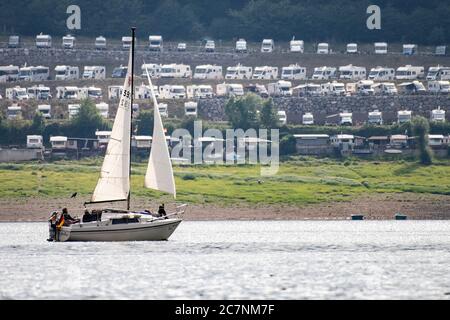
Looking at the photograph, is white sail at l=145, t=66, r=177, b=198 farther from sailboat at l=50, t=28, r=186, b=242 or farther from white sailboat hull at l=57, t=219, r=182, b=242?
white sailboat hull at l=57, t=219, r=182, b=242

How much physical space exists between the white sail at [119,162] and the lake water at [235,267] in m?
4.53

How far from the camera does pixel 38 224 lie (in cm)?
19025

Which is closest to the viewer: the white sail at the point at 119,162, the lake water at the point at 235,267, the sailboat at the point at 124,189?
the lake water at the point at 235,267

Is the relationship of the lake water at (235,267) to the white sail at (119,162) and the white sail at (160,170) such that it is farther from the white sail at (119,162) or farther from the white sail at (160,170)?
the white sail at (119,162)

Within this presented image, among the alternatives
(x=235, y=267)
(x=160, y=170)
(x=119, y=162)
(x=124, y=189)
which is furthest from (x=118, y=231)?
(x=235, y=267)

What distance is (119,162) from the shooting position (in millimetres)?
138125

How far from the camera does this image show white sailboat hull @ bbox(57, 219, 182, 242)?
13412cm

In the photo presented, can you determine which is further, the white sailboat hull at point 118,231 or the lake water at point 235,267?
the white sailboat hull at point 118,231

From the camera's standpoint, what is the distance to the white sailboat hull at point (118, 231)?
134125mm

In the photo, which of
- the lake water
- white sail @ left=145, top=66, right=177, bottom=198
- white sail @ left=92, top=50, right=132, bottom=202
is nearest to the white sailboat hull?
the lake water

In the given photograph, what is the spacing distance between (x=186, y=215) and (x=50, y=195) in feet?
50.6

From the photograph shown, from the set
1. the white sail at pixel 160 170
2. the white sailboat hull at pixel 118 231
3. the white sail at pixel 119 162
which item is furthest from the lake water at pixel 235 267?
the white sail at pixel 119 162
